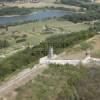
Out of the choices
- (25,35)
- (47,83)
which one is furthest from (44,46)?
(25,35)

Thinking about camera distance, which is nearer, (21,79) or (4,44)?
(21,79)

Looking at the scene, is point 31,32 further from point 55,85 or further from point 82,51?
point 55,85

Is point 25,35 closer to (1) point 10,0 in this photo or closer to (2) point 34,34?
(2) point 34,34

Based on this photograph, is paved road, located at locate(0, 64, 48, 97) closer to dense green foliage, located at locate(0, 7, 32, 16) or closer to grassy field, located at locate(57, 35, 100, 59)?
grassy field, located at locate(57, 35, 100, 59)

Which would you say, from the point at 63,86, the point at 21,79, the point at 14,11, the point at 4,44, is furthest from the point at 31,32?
the point at 63,86

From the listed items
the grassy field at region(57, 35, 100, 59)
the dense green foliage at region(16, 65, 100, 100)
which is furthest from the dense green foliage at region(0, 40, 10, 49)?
the dense green foliage at region(16, 65, 100, 100)

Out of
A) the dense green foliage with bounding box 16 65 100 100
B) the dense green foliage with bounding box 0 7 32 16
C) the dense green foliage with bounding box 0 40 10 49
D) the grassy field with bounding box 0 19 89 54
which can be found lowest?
the dense green foliage with bounding box 0 7 32 16

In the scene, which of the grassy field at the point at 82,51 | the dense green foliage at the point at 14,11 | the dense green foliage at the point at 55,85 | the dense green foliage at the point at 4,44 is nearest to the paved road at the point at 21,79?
the dense green foliage at the point at 55,85
